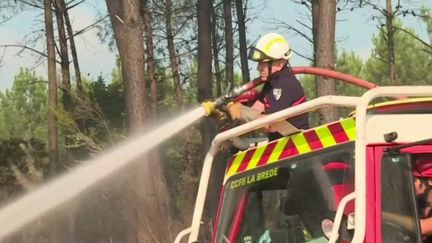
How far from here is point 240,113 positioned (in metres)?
4.96

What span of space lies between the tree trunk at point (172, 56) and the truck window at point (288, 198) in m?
20.0

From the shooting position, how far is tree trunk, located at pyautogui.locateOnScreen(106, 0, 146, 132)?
1470 cm

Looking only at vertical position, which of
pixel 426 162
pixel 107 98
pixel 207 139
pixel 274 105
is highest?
pixel 107 98

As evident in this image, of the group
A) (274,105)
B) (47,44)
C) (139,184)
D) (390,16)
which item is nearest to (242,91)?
(274,105)

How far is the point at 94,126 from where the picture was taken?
1867 cm

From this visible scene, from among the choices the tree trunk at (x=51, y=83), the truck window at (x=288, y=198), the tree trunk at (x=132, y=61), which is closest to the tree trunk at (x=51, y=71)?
the tree trunk at (x=51, y=83)

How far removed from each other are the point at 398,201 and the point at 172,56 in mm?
25611

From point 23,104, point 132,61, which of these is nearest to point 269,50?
point 132,61

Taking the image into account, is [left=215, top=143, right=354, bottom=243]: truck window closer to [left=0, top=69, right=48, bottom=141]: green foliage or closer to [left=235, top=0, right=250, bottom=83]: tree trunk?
[left=235, top=0, right=250, bottom=83]: tree trunk

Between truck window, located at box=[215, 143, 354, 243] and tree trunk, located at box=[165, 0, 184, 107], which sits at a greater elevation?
tree trunk, located at box=[165, 0, 184, 107]

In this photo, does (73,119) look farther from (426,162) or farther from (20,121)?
(20,121)

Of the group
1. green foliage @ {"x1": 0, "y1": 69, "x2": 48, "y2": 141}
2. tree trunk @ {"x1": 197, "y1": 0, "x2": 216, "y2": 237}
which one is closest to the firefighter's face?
tree trunk @ {"x1": 197, "y1": 0, "x2": 216, "y2": 237}

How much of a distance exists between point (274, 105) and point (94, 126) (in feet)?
45.7

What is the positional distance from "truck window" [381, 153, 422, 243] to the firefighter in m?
0.18
